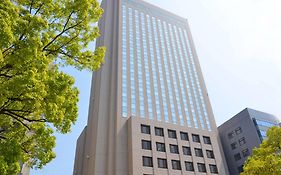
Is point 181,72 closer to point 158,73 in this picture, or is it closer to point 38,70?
point 158,73

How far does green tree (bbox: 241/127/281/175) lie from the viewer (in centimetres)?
1303

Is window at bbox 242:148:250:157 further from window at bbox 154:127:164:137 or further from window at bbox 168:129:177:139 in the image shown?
window at bbox 154:127:164:137

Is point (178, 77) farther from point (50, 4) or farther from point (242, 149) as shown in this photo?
point (50, 4)

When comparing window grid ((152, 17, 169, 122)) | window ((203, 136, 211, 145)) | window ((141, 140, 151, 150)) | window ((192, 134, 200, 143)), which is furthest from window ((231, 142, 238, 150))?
window ((141, 140, 151, 150))

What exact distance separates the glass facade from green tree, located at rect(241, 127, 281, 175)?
108 ft

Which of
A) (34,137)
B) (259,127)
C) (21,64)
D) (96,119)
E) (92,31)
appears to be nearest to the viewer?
(21,64)

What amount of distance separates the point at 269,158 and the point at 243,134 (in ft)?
136

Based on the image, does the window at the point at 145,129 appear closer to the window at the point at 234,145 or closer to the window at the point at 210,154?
the window at the point at 210,154

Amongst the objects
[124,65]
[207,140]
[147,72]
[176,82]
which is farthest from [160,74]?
[207,140]

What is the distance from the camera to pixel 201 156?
143ft

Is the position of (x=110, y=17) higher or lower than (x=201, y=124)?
higher

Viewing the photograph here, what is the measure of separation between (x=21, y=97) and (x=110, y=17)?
62.2 m

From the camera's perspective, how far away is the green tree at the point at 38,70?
22.2 ft

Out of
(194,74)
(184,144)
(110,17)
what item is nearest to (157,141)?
(184,144)
